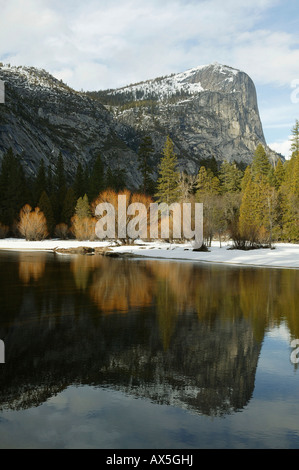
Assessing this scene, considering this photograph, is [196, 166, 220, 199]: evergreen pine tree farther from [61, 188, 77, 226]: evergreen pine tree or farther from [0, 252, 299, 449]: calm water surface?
[0, 252, 299, 449]: calm water surface

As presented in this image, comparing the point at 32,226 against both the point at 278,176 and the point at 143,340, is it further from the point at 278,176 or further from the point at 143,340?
the point at 143,340

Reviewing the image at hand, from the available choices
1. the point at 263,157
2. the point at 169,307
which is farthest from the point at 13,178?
the point at 169,307

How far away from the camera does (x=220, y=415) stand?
4.59m

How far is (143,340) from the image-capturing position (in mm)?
7684

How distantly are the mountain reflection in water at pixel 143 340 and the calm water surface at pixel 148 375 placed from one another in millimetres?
26

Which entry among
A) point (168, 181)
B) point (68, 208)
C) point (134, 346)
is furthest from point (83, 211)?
point (134, 346)

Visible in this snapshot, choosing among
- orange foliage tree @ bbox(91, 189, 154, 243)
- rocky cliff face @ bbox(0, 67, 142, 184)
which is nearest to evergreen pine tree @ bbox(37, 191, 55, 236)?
orange foliage tree @ bbox(91, 189, 154, 243)

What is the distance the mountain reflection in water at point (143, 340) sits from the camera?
529 cm

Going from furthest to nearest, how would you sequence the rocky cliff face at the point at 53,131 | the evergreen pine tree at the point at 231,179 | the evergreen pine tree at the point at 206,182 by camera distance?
1. the rocky cliff face at the point at 53,131
2. the evergreen pine tree at the point at 231,179
3. the evergreen pine tree at the point at 206,182

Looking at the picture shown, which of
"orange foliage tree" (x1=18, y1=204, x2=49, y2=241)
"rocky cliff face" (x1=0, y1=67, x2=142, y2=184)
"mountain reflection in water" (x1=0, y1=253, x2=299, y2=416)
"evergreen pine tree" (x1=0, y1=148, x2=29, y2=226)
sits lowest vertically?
"mountain reflection in water" (x1=0, y1=253, x2=299, y2=416)

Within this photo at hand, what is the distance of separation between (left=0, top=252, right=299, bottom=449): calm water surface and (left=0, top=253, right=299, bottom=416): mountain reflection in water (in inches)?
1.0

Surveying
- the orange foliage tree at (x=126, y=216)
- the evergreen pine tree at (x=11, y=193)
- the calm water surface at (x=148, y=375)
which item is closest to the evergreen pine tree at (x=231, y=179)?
the orange foliage tree at (x=126, y=216)

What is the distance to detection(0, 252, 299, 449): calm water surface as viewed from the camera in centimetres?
412

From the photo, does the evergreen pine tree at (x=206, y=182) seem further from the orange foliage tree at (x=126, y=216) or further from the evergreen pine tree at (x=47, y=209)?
the evergreen pine tree at (x=47, y=209)
